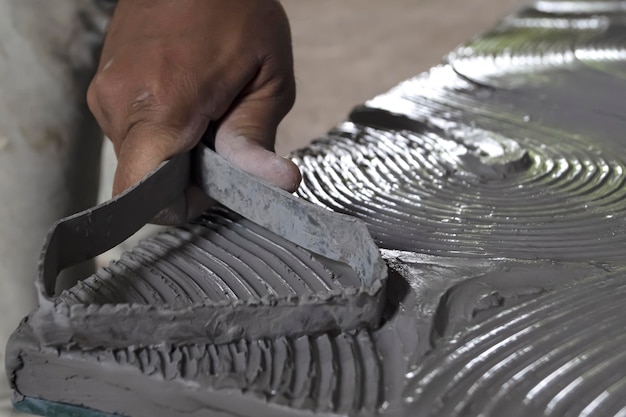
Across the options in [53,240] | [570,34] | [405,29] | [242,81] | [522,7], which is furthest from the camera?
[405,29]

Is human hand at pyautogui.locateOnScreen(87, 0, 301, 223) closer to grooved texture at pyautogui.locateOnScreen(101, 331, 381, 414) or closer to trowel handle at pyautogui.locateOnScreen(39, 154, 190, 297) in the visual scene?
trowel handle at pyautogui.locateOnScreen(39, 154, 190, 297)

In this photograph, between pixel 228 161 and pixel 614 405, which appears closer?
pixel 614 405

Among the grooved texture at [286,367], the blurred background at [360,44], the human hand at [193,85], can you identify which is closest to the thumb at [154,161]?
the human hand at [193,85]

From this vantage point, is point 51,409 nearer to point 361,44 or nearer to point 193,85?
point 193,85

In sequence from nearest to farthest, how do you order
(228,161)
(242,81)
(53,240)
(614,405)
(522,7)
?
(614,405) < (53,240) < (228,161) < (242,81) < (522,7)

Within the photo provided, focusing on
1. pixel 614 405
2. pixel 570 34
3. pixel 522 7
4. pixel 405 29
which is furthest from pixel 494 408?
pixel 405 29

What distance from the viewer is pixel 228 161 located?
3.11ft

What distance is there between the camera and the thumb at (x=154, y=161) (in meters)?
0.96

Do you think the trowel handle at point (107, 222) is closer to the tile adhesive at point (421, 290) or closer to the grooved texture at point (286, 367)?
the tile adhesive at point (421, 290)

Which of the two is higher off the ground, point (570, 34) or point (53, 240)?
point (570, 34)

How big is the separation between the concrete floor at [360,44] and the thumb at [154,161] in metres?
1.51

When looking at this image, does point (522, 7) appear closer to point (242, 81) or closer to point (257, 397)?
point (242, 81)

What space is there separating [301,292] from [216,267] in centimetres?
12

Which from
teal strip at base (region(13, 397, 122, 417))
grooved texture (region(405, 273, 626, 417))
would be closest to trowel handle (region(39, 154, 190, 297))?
teal strip at base (region(13, 397, 122, 417))
